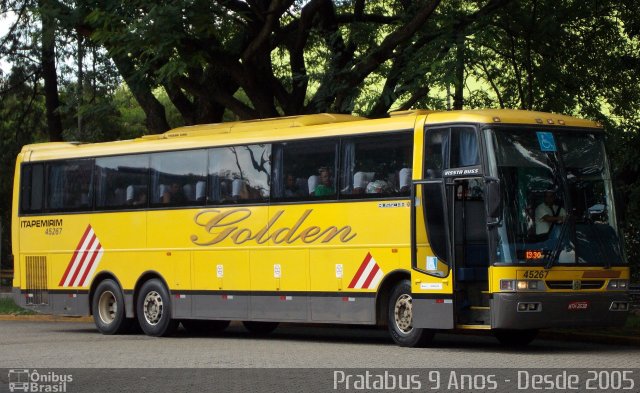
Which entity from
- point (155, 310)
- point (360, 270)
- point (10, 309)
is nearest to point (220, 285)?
point (155, 310)

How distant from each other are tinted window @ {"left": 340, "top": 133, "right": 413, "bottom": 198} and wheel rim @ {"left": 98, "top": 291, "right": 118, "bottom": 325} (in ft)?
21.1

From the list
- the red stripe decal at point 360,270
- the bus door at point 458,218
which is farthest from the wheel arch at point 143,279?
the bus door at point 458,218

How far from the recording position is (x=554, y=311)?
18750mm

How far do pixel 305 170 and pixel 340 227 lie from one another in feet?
4.05

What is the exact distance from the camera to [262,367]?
16.6m

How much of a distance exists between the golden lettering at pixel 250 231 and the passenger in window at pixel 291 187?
324mm

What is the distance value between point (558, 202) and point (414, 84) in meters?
5.98

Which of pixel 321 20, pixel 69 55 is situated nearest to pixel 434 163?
pixel 321 20

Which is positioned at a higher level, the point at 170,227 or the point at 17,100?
the point at 17,100

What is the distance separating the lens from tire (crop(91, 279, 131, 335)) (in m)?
25.2

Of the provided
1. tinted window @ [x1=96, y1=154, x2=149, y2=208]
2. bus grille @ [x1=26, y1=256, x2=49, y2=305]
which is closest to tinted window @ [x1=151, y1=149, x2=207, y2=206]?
tinted window @ [x1=96, y1=154, x2=149, y2=208]

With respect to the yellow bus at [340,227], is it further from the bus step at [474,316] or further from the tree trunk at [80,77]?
the tree trunk at [80,77]

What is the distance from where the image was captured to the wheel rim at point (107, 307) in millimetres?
25516

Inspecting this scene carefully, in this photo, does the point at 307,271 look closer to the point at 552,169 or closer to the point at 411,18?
the point at 552,169
